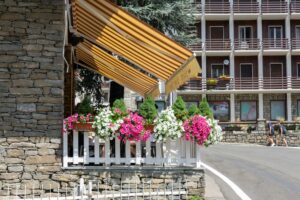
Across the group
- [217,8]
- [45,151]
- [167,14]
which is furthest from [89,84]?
[217,8]

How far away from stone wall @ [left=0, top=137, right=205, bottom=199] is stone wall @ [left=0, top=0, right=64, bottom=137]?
27 centimetres

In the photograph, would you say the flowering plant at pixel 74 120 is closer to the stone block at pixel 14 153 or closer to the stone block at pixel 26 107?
the stone block at pixel 26 107

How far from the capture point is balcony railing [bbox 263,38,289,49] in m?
45.7

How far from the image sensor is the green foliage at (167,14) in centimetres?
1589

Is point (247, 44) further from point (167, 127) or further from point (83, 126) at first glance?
point (83, 126)

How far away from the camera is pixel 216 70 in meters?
46.3

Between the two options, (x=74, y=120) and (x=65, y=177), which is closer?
(x=65, y=177)

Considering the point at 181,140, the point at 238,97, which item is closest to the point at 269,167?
the point at 181,140

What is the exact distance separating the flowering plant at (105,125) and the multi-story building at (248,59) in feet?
119

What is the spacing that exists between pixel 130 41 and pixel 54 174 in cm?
298

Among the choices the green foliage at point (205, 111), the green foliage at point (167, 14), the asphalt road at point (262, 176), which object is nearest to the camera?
the green foliage at point (205, 111)

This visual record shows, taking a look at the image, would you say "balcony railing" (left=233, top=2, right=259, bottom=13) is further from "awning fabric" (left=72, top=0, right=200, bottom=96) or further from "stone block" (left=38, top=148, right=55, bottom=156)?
"stone block" (left=38, top=148, right=55, bottom=156)

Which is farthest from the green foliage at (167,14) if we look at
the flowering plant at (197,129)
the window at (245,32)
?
the window at (245,32)

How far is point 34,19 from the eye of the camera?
9094mm
